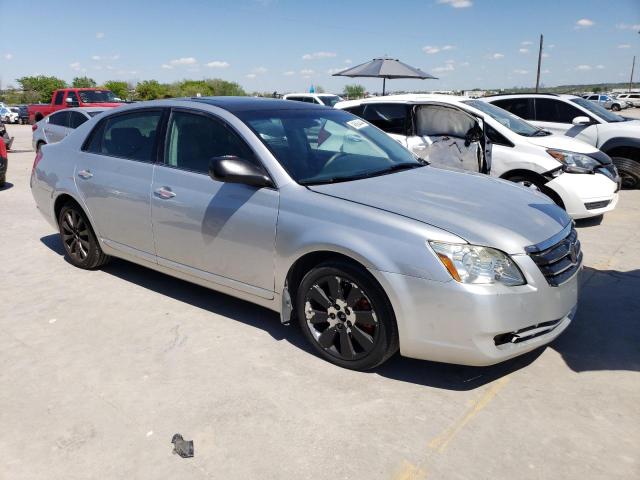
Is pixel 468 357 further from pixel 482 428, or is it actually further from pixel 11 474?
pixel 11 474

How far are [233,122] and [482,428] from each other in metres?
2.52

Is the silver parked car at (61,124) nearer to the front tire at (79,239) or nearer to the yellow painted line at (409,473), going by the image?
the front tire at (79,239)

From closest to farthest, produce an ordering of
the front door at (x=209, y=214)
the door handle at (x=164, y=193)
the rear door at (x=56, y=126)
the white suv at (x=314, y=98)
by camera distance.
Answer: the front door at (x=209, y=214)
the door handle at (x=164, y=193)
the rear door at (x=56, y=126)
the white suv at (x=314, y=98)

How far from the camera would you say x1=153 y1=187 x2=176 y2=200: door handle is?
13.3 feet

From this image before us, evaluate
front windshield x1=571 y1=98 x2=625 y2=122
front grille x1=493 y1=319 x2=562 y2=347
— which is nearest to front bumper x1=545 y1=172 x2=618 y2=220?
front windshield x1=571 y1=98 x2=625 y2=122

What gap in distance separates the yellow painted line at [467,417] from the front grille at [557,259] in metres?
0.67

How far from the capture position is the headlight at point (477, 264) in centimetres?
289

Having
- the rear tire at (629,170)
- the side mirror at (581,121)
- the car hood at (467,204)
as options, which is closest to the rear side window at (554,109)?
the side mirror at (581,121)

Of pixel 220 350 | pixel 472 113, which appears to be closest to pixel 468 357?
pixel 220 350

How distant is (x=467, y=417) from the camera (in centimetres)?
288

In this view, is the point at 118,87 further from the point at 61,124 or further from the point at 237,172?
the point at 237,172

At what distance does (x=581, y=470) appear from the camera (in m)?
2.47

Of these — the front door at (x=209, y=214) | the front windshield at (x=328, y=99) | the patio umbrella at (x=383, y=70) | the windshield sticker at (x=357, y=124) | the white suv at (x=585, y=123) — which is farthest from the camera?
the front windshield at (x=328, y=99)

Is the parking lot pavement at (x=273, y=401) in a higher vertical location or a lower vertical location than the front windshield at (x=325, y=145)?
lower
